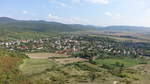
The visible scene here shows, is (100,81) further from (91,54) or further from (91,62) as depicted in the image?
(91,54)

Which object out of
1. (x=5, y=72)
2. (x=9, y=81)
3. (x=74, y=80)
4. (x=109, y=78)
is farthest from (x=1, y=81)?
(x=109, y=78)

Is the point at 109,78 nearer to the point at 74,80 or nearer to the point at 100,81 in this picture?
the point at 100,81

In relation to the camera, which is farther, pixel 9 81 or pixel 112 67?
pixel 112 67

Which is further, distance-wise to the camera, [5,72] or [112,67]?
[112,67]

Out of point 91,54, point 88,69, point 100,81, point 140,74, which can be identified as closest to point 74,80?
point 100,81

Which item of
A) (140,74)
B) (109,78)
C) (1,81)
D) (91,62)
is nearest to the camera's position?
(1,81)

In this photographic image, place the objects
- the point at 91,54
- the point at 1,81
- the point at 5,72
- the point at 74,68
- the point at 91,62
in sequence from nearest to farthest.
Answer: the point at 1,81
the point at 5,72
the point at 74,68
the point at 91,62
the point at 91,54

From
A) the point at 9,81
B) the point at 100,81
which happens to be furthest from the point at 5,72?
the point at 100,81

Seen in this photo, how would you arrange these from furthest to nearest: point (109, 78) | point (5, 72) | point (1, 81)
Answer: point (109, 78) → point (5, 72) → point (1, 81)

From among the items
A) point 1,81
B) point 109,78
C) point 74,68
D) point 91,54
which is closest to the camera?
point 1,81
